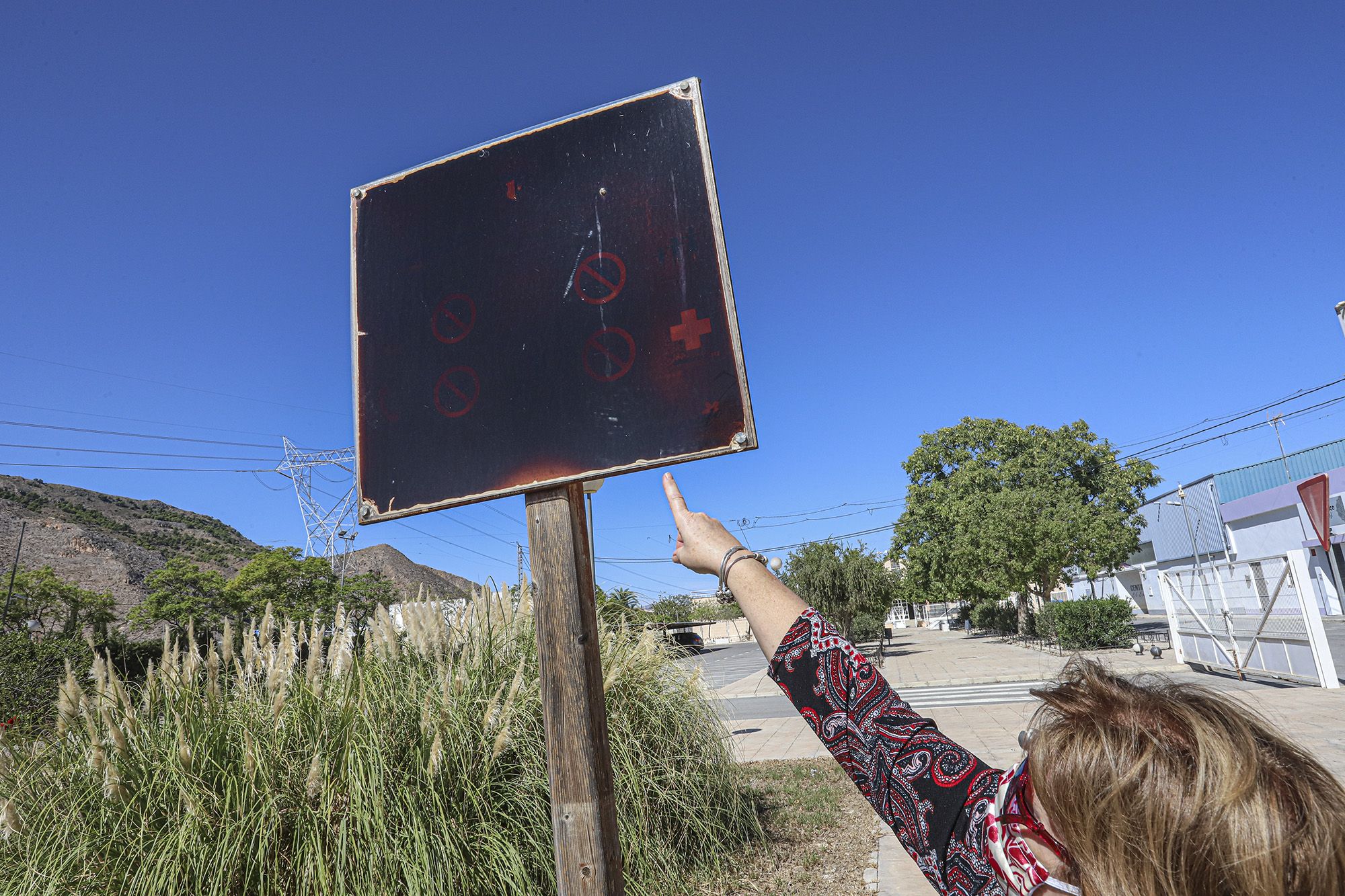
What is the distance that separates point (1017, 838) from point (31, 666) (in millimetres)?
13644

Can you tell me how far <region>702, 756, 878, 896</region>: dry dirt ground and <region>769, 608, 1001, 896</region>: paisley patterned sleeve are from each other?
3.03 metres

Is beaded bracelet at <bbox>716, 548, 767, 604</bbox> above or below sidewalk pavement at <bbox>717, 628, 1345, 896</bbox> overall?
above

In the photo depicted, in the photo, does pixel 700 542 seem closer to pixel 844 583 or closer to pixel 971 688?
pixel 971 688

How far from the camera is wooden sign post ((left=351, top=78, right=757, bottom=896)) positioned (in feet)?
5.16

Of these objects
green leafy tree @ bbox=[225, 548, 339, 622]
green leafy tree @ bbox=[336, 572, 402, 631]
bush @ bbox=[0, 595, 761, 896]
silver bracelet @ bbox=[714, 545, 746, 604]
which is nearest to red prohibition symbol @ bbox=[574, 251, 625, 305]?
silver bracelet @ bbox=[714, 545, 746, 604]

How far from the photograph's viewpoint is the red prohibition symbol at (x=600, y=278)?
167cm

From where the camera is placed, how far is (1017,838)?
2.51 feet

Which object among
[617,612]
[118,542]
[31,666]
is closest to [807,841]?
[617,612]

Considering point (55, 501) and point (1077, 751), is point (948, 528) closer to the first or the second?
point (1077, 751)

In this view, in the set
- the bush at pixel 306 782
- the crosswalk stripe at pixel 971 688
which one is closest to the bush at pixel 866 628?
the crosswalk stripe at pixel 971 688

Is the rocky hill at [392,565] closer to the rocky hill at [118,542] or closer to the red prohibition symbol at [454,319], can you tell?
the rocky hill at [118,542]

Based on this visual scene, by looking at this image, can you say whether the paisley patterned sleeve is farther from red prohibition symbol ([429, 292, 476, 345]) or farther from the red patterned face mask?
red prohibition symbol ([429, 292, 476, 345])

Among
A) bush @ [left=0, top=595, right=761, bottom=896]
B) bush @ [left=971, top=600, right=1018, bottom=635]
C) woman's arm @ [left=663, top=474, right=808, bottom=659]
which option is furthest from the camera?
bush @ [left=971, top=600, right=1018, bottom=635]

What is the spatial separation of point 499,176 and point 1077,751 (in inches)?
68.3
